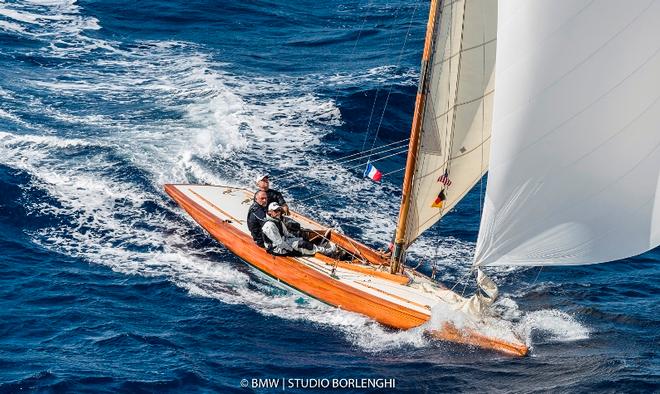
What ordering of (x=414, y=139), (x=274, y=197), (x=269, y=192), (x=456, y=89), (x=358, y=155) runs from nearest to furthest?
(x=456, y=89), (x=414, y=139), (x=269, y=192), (x=274, y=197), (x=358, y=155)

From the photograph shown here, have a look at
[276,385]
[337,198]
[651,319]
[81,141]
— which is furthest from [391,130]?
[276,385]

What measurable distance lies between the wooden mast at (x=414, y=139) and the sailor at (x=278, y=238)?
2.44 m

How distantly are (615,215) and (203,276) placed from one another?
1112 centimetres

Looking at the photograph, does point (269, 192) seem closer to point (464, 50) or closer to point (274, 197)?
point (274, 197)

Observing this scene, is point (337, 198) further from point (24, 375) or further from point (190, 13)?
point (190, 13)

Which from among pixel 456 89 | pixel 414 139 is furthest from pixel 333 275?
pixel 456 89

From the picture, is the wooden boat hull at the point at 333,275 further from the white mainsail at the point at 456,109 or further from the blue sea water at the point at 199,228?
the white mainsail at the point at 456,109

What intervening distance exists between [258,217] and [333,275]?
249 centimetres

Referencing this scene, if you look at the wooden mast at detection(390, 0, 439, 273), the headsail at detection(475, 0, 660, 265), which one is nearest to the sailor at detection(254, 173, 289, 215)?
the wooden mast at detection(390, 0, 439, 273)

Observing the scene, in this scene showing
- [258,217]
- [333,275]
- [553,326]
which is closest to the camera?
[553,326]

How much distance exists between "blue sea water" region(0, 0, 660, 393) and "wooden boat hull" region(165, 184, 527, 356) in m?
0.35

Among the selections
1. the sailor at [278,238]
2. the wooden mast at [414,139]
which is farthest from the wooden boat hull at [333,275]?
the wooden mast at [414,139]

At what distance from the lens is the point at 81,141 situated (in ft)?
113

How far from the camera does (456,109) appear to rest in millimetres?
24047
